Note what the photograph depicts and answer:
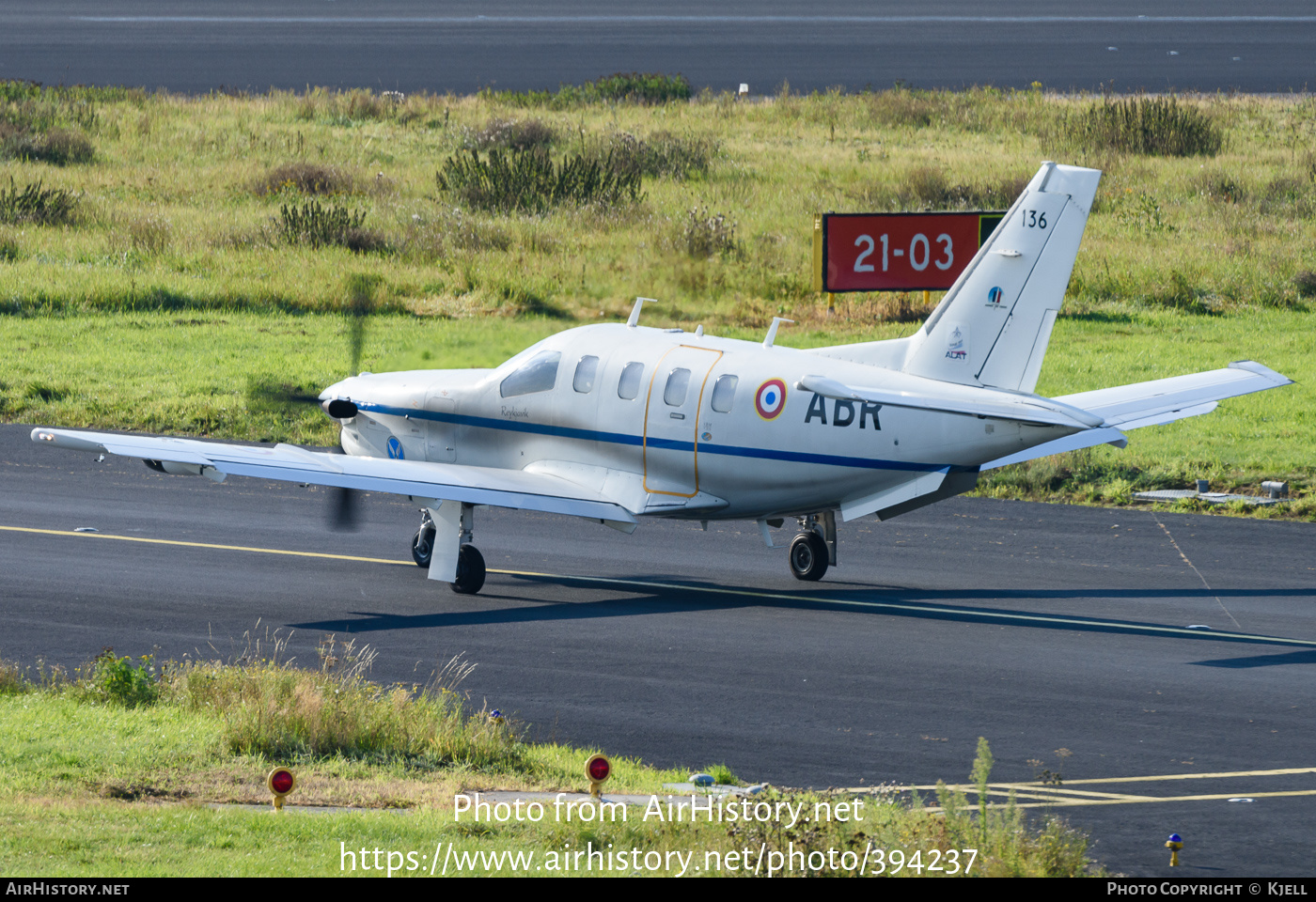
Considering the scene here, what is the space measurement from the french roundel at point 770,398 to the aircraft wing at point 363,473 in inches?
87.3

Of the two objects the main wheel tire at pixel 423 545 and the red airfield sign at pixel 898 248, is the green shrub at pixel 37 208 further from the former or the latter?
the main wheel tire at pixel 423 545

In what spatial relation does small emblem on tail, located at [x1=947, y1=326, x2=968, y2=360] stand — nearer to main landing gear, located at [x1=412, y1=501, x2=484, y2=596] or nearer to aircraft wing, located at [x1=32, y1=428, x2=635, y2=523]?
aircraft wing, located at [x1=32, y1=428, x2=635, y2=523]

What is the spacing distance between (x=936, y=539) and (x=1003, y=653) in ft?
20.4

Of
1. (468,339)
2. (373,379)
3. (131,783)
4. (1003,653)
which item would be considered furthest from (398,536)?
(131,783)

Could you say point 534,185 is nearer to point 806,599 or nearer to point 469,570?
point 469,570

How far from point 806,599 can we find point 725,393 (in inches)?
104

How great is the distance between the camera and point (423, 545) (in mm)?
21719

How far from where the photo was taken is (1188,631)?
1852cm

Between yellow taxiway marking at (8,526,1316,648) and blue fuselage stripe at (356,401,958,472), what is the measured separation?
1800mm

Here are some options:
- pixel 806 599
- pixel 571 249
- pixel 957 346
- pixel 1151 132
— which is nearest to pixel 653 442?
pixel 806 599

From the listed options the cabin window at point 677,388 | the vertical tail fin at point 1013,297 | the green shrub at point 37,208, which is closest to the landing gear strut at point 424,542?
the cabin window at point 677,388

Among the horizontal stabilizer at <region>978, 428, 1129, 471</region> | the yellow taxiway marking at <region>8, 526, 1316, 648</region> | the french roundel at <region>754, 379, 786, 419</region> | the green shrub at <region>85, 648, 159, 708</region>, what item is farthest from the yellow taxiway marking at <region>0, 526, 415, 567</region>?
the horizontal stabilizer at <region>978, 428, 1129, 471</region>

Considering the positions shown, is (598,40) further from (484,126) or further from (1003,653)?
(1003,653)

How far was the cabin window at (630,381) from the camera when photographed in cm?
2064
